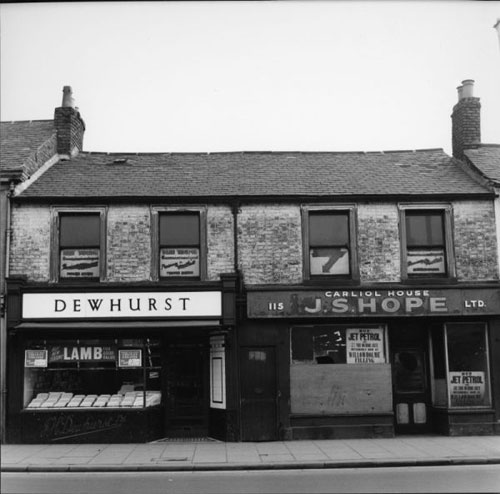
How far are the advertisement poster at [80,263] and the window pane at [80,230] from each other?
17cm

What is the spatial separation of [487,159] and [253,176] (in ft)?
20.9

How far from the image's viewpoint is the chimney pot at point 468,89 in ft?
60.6

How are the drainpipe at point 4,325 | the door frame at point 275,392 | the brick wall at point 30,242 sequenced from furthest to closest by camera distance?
the brick wall at point 30,242
the door frame at point 275,392
the drainpipe at point 4,325

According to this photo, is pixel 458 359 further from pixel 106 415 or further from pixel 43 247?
pixel 43 247

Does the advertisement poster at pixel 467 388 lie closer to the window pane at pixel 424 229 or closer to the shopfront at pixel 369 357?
the shopfront at pixel 369 357

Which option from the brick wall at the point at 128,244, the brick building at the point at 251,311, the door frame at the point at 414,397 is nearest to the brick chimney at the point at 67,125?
the brick building at the point at 251,311

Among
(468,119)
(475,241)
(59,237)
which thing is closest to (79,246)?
(59,237)

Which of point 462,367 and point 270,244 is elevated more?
point 270,244

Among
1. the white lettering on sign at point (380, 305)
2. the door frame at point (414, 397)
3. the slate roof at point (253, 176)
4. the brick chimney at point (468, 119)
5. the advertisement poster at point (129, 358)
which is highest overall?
the brick chimney at point (468, 119)

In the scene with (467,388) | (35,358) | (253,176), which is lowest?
(467,388)

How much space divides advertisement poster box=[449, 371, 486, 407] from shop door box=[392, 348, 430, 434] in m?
0.75

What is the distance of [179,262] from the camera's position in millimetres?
15750

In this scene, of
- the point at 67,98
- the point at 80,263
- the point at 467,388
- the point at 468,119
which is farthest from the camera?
the point at 67,98

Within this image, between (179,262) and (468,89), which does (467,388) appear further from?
(468,89)
